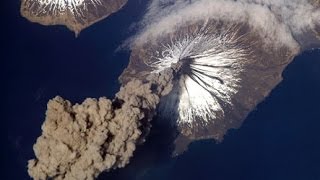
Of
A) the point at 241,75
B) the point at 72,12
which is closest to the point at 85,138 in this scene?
the point at 241,75

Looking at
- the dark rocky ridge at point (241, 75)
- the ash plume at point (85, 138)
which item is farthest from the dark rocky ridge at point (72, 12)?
the ash plume at point (85, 138)

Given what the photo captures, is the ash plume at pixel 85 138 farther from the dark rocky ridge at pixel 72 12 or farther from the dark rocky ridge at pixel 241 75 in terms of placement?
the dark rocky ridge at pixel 72 12

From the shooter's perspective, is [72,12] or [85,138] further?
[72,12]

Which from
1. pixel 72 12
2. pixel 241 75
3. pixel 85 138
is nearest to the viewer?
pixel 85 138

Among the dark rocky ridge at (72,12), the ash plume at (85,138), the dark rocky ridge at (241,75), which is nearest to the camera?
the ash plume at (85,138)

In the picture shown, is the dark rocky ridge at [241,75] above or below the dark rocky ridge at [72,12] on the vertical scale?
below

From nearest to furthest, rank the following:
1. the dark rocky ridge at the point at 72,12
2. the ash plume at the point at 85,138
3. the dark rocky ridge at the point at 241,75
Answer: the ash plume at the point at 85,138, the dark rocky ridge at the point at 241,75, the dark rocky ridge at the point at 72,12

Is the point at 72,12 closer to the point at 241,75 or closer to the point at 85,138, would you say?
the point at 241,75
